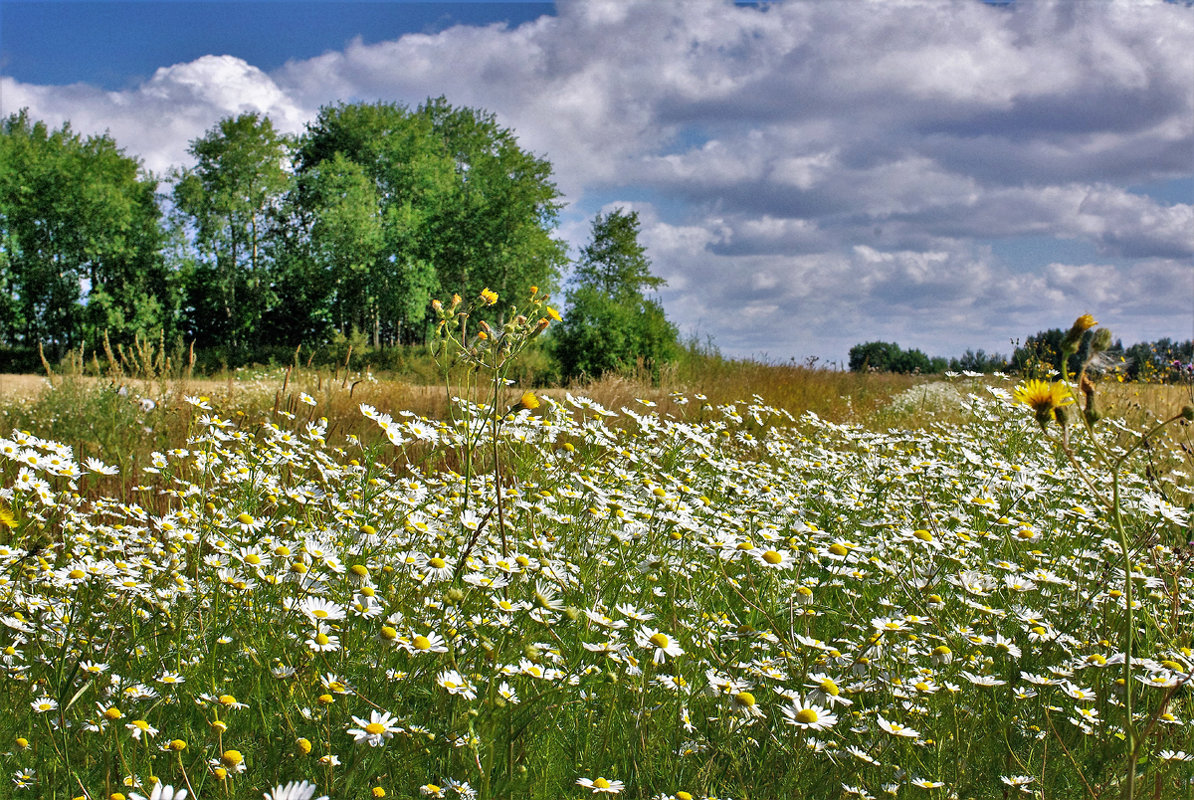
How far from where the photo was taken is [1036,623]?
2.54 m

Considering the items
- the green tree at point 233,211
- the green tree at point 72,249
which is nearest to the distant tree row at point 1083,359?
the green tree at point 233,211

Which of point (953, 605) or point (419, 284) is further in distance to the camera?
point (419, 284)

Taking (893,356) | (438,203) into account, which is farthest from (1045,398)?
(893,356)

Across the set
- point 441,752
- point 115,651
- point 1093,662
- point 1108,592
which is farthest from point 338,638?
point 1108,592

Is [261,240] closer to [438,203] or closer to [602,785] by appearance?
[438,203]

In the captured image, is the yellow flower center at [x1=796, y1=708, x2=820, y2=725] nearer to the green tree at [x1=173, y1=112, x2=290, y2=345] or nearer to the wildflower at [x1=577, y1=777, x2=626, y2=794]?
the wildflower at [x1=577, y1=777, x2=626, y2=794]

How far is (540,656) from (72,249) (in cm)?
3230

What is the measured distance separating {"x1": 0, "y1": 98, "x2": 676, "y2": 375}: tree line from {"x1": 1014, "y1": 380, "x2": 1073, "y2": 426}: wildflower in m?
24.9

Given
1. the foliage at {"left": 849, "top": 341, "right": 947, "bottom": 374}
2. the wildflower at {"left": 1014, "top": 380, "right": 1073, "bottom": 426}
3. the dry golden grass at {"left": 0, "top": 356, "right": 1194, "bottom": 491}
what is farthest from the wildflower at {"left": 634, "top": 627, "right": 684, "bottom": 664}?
the foliage at {"left": 849, "top": 341, "right": 947, "bottom": 374}

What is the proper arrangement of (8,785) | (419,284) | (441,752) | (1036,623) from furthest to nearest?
(419,284), (1036,623), (441,752), (8,785)

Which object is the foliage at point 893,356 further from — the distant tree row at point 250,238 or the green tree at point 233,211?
the green tree at point 233,211

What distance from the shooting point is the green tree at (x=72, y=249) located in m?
27.0

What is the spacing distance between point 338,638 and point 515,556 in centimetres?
52

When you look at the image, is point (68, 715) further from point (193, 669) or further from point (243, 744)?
point (243, 744)
